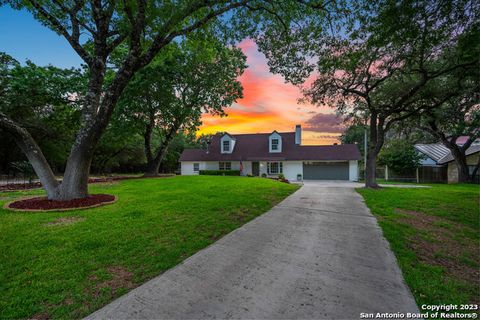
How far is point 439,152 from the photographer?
2558 centimetres

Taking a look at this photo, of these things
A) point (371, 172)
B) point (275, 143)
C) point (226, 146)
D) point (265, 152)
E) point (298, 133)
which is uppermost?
point (298, 133)

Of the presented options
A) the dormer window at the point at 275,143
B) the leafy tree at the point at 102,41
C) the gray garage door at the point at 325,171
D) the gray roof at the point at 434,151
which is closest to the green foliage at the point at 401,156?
the gray roof at the point at 434,151

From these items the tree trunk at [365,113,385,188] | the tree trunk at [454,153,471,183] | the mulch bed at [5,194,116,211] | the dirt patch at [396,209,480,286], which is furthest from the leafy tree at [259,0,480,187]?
the tree trunk at [454,153,471,183]

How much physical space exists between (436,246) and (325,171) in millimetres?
20099

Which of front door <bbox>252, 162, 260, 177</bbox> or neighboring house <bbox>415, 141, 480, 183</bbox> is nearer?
neighboring house <bbox>415, 141, 480, 183</bbox>

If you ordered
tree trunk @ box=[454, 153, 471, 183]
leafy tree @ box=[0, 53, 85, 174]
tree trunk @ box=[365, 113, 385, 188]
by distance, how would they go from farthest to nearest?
tree trunk @ box=[454, 153, 471, 183], tree trunk @ box=[365, 113, 385, 188], leafy tree @ box=[0, 53, 85, 174]

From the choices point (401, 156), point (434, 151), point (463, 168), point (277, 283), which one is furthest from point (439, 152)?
point (277, 283)

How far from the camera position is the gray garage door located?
76.7ft

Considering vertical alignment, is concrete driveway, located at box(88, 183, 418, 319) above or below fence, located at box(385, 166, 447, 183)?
below

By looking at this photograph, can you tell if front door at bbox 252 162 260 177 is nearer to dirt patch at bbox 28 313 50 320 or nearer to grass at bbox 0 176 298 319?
grass at bbox 0 176 298 319

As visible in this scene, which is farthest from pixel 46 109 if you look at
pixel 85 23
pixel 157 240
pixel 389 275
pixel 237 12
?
pixel 389 275

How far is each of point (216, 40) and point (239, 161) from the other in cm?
1744

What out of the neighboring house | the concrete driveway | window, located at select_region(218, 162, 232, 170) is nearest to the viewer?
the concrete driveway

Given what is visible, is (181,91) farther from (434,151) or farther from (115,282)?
(434,151)
